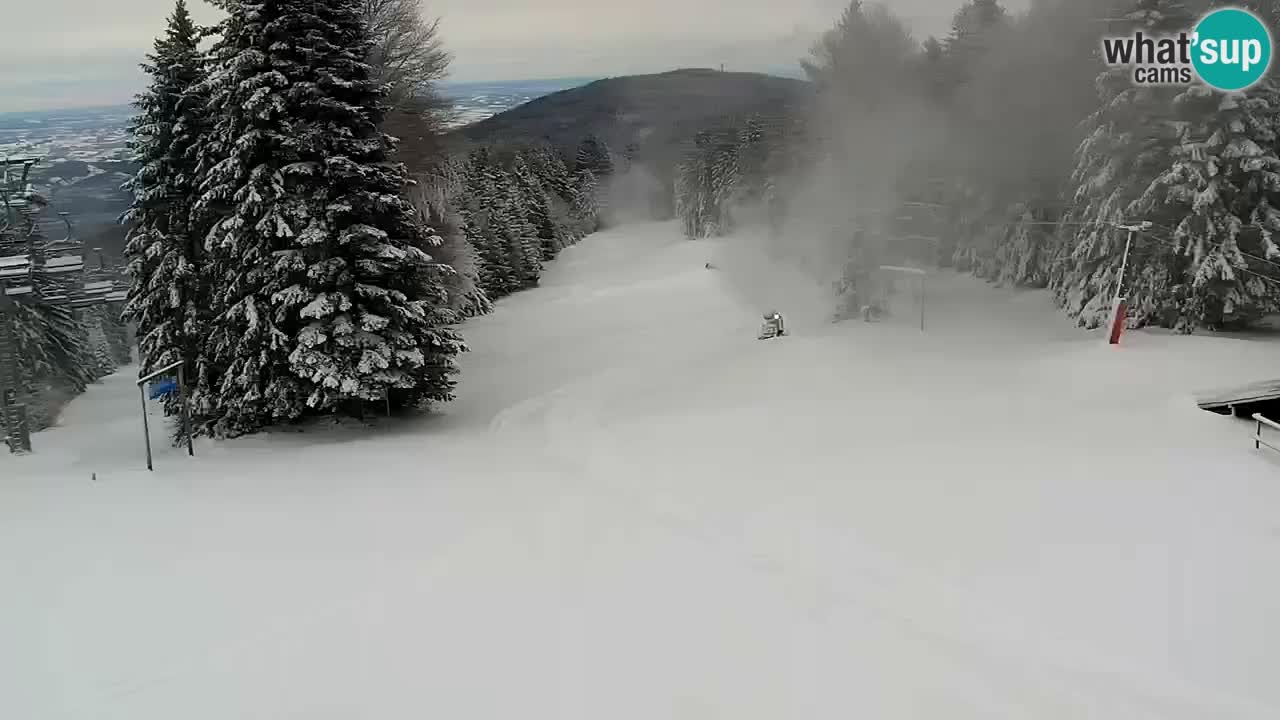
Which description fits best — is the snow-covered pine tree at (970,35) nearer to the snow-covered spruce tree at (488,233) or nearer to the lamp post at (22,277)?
the snow-covered spruce tree at (488,233)

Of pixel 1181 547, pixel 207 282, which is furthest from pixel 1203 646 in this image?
pixel 207 282

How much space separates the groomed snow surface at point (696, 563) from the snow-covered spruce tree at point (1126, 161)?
4061 millimetres

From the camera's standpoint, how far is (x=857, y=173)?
31.0m

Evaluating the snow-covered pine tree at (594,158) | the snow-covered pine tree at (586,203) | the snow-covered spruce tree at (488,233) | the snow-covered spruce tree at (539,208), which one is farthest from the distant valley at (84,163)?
the snow-covered pine tree at (594,158)

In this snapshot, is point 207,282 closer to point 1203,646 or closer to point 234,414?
point 234,414

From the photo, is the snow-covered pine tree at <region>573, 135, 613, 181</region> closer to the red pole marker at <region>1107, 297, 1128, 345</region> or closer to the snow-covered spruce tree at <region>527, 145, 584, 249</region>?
the snow-covered spruce tree at <region>527, 145, 584, 249</region>

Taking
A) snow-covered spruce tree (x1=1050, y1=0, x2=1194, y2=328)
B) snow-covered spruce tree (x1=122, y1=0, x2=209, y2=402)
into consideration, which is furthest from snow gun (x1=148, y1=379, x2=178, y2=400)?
snow-covered spruce tree (x1=1050, y1=0, x2=1194, y2=328)

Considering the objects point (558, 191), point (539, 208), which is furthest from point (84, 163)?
Answer: point (558, 191)

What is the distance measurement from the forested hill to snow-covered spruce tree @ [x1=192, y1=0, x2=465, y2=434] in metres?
48.7

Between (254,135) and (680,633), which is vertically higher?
(254,135)

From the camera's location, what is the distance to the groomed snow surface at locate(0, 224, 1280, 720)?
6000mm

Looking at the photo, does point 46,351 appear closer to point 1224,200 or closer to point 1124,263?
point 1124,263

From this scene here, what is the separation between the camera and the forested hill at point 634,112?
249 feet

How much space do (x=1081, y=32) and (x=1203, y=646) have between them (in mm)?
23608
